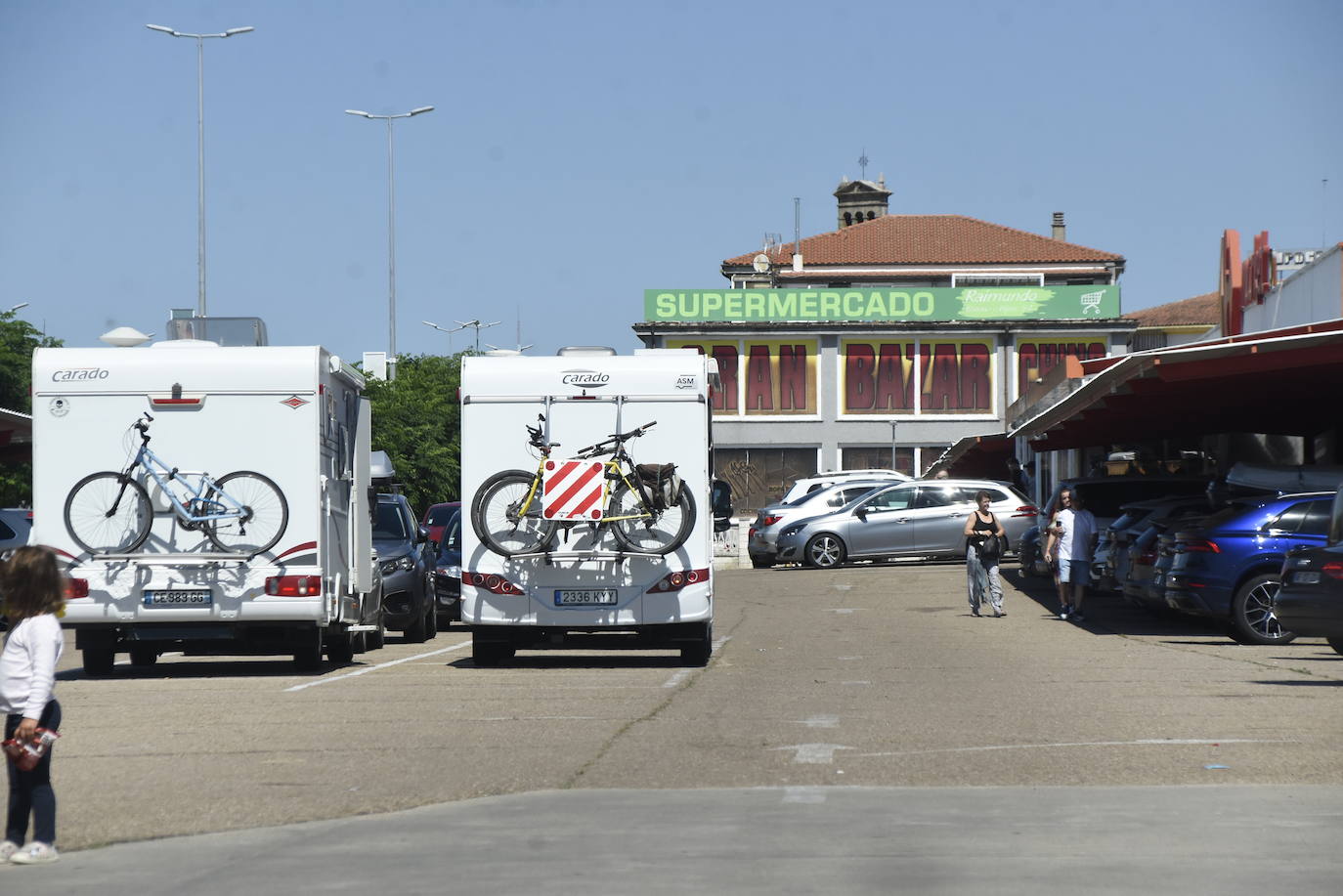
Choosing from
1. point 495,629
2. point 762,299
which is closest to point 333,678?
point 495,629

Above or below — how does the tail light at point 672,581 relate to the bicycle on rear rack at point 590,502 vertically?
below

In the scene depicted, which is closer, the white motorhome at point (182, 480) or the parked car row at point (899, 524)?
the white motorhome at point (182, 480)

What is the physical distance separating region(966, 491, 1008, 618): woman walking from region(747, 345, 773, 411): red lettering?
50.1 metres

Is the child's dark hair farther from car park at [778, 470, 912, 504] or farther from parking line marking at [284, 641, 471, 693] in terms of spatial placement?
car park at [778, 470, 912, 504]

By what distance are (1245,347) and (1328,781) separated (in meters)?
12.1

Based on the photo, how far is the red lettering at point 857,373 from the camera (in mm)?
75312

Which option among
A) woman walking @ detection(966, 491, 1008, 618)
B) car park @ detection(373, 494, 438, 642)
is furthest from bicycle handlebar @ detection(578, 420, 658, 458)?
woman walking @ detection(966, 491, 1008, 618)

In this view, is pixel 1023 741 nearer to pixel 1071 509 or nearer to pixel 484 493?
pixel 484 493

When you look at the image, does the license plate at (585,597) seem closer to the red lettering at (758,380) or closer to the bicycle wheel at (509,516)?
the bicycle wheel at (509,516)

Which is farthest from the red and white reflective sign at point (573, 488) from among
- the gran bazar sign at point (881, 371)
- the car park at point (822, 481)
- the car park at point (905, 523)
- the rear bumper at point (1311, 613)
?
the gran bazar sign at point (881, 371)

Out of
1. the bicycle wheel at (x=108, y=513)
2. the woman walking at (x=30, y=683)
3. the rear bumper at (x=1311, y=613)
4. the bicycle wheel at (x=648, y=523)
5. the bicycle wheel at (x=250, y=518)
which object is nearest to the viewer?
the woman walking at (x=30, y=683)

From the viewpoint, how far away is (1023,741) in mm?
11016

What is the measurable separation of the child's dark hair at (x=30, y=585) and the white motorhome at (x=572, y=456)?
900cm

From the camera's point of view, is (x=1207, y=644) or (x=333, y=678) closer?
(x=333, y=678)
